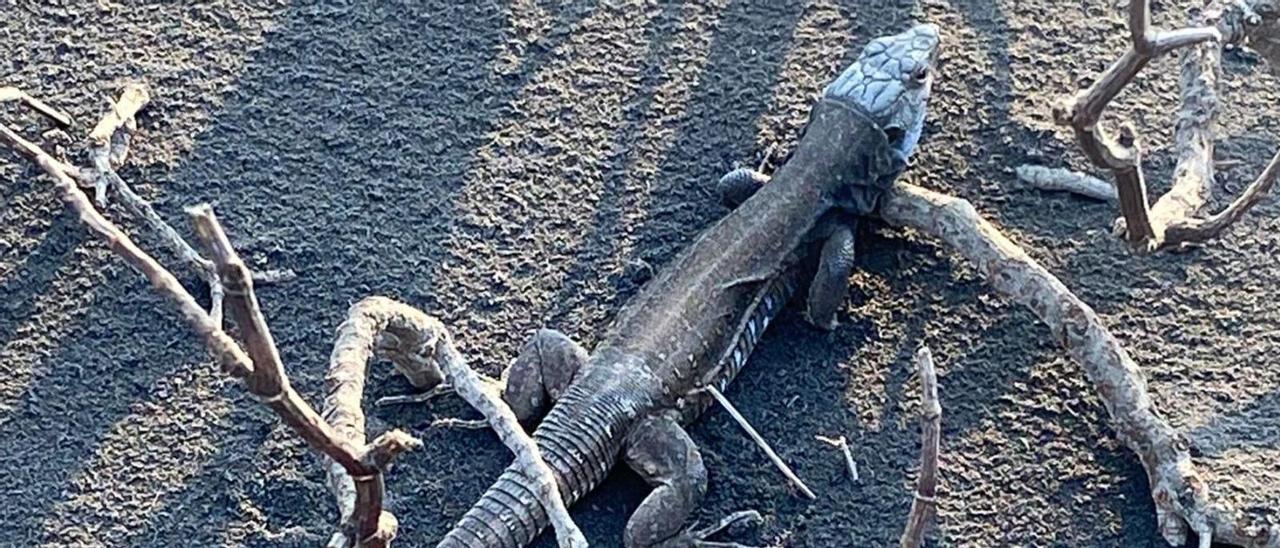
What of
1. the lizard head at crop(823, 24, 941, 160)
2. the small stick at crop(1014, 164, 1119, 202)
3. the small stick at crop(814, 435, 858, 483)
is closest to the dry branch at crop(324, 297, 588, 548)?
the small stick at crop(814, 435, 858, 483)

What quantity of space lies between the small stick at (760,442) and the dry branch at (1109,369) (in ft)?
1.83

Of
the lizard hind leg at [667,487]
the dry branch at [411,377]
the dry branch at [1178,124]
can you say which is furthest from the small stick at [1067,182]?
the dry branch at [411,377]

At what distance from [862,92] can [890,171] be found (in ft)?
0.63

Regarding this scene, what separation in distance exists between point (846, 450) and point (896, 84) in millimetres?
937

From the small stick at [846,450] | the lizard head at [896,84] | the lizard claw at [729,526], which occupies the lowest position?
the lizard claw at [729,526]

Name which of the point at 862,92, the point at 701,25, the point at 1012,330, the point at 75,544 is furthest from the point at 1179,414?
the point at 75,544

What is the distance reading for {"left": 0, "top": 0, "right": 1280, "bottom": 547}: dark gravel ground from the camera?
3172 mm

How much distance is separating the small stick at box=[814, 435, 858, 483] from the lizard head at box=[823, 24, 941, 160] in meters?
0.75

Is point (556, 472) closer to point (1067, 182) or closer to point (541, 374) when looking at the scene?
point (541, 374)

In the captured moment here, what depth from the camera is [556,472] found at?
10.1 feet

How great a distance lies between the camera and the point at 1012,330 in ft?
11.4

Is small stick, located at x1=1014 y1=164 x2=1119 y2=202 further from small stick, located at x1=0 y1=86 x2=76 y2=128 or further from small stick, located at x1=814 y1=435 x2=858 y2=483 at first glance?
small stick, located at x1=0 y1=86 x2=76 y2=128

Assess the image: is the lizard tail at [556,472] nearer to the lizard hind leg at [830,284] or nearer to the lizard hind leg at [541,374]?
the lizard hind leg at [541,374]

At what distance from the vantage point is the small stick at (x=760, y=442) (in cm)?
315
